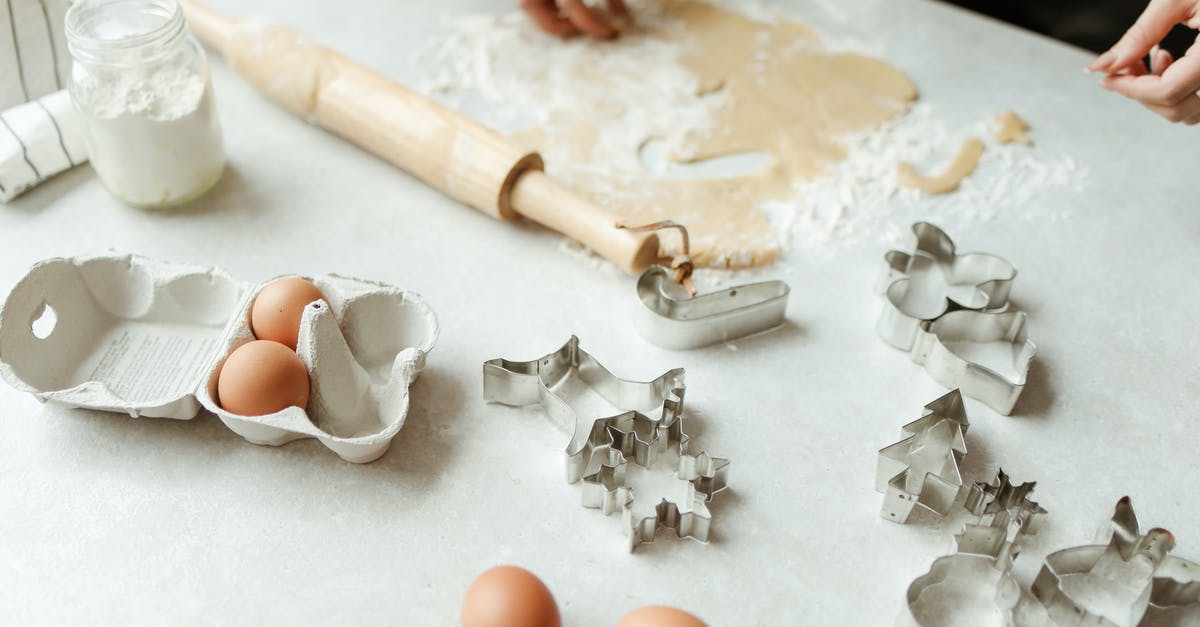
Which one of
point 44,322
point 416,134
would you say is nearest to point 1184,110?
point 416,134

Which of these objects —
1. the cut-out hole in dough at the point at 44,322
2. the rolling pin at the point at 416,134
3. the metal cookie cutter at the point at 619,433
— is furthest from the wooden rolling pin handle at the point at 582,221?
the cut-out hole in dough at the point at 44,322

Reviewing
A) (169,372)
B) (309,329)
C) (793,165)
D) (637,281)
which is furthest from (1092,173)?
(169,372)

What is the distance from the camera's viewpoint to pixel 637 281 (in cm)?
125

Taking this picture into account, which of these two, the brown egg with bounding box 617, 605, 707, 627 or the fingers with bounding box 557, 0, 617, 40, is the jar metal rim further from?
the brown egg with bounding box 617, 605, 707, 627

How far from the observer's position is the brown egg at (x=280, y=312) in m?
1.08

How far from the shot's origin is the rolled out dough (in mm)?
1384

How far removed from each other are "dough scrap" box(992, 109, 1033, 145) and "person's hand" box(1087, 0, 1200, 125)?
0.22 metres

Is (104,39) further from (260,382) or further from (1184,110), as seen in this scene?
(1184,110)

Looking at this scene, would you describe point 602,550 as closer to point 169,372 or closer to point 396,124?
point 169,372

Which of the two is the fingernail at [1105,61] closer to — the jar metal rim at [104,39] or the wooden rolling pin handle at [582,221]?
the wooden rolling pin handle at [582,221]

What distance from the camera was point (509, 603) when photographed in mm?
851

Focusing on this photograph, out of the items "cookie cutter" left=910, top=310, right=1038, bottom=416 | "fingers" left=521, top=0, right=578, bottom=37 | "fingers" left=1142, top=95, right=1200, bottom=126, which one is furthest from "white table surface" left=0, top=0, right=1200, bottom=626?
"fingers" left=521, top=0, right=578, bottom=37

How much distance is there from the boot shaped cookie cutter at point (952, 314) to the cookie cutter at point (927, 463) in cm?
6

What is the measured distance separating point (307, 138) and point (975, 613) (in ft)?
3.69
